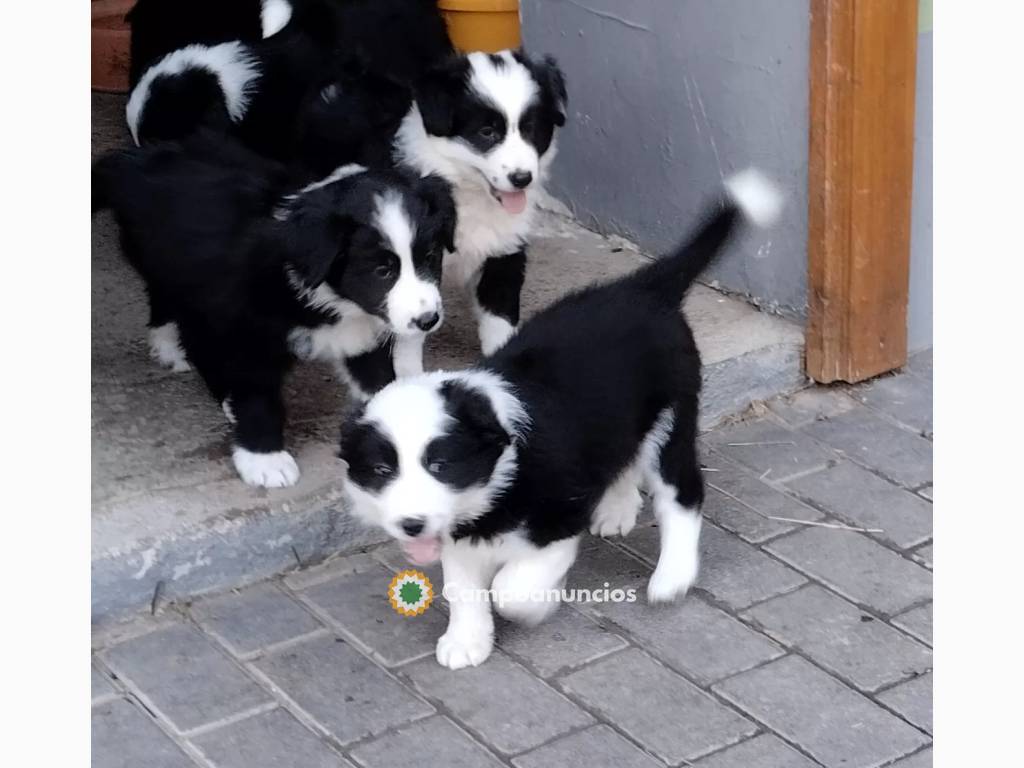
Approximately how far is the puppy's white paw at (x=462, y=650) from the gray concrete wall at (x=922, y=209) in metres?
1.79

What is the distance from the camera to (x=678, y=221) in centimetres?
438

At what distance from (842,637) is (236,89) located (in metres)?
2.20

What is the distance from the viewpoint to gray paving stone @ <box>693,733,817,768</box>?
8.80ft

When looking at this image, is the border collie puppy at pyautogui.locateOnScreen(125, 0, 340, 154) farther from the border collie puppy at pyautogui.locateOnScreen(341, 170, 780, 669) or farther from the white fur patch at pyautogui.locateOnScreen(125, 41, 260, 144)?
the border collie puppy at pyautogui.locateOnScreen(341, 170, 780, 669)

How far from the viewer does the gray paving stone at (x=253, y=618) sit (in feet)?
10.0

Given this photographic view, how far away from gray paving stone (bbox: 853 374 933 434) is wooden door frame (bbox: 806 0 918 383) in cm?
4

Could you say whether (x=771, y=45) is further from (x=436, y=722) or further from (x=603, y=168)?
(x=436, y=722)

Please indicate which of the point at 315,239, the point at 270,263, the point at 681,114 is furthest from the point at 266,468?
the point at 681,114

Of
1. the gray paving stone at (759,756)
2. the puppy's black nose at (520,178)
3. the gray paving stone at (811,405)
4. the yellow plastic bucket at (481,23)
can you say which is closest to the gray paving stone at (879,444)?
the gray paving stone at (811,405)

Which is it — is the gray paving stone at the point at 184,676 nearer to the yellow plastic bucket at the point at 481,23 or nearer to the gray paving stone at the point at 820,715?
the gray paving stone at the point at 820,715

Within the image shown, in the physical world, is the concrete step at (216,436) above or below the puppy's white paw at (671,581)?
above

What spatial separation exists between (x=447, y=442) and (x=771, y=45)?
1789 millimetres

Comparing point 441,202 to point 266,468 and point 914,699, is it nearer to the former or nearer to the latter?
point 266,468

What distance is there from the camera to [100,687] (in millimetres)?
2879
